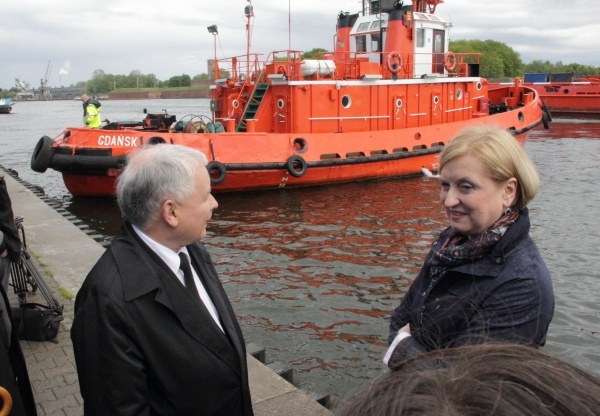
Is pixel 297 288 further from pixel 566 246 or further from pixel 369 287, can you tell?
pixel 566 246

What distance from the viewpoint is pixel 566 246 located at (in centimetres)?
757

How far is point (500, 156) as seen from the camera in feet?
5.48

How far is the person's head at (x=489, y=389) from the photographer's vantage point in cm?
59

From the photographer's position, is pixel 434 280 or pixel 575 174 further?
pixel 575 174

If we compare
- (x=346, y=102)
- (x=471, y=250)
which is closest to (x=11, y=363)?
(x=471, y=250)

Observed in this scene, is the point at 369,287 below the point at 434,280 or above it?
below

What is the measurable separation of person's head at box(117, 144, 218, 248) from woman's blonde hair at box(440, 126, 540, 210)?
2.87 feet

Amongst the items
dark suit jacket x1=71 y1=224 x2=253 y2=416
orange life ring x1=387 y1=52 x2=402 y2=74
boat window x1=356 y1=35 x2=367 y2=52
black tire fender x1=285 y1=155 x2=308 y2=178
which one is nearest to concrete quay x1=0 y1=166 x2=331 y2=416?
dark suit jacket x1=71 y1=224 x2=253 y2=416

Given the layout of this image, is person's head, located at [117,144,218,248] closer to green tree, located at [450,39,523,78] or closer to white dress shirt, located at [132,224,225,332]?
white dress shirt, located at [132,224,225,332]

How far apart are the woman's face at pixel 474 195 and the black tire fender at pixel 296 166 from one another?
887 centimetres

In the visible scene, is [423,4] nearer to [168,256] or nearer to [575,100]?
[168,256]

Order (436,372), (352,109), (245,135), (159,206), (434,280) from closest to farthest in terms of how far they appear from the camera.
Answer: (436,372)
(434,280)
(159,206)
(245,135)
(352,109)

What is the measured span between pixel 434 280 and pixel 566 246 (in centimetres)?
672

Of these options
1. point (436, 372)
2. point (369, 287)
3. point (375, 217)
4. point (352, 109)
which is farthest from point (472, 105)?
point (436, 372)
